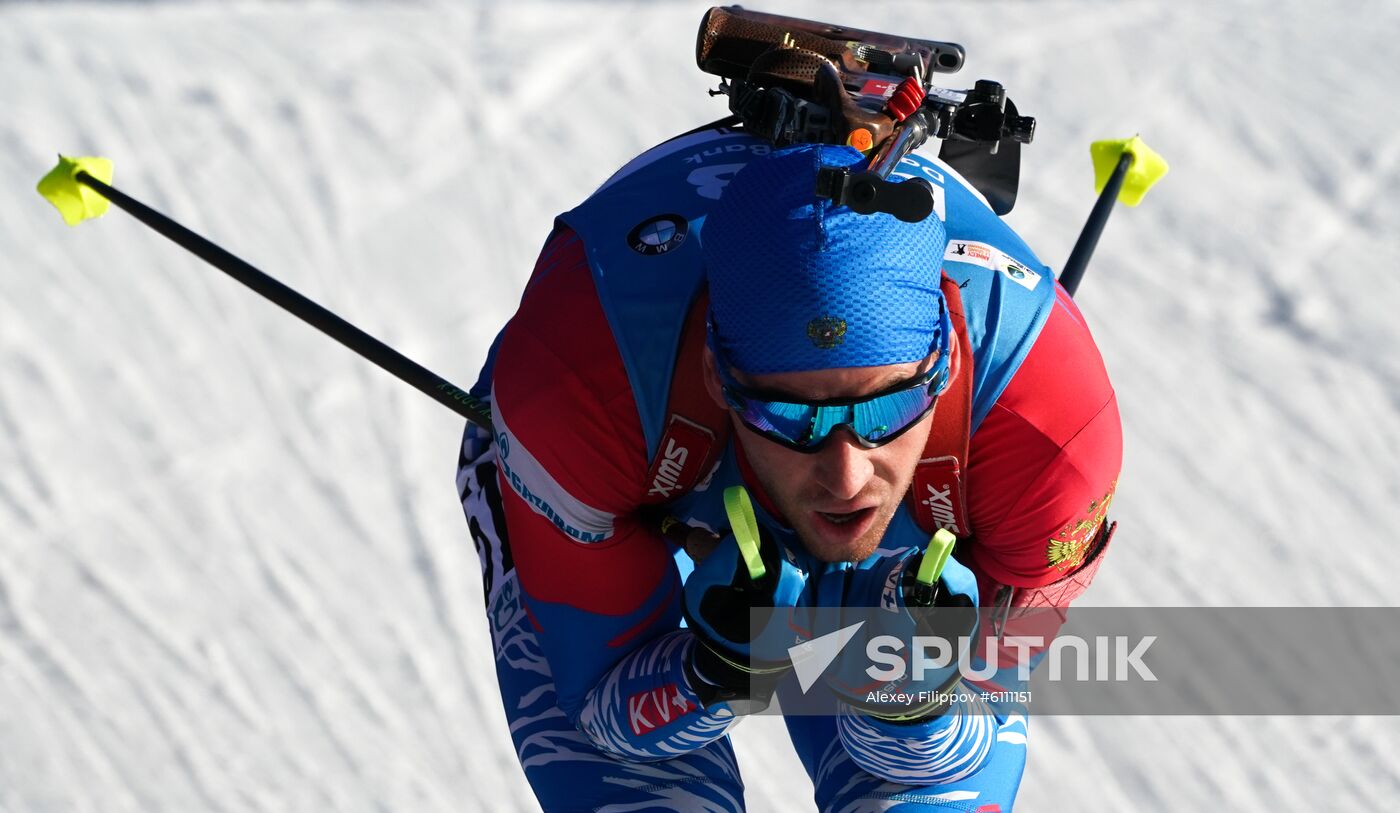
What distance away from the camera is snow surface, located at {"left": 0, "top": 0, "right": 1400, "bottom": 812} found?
333cm

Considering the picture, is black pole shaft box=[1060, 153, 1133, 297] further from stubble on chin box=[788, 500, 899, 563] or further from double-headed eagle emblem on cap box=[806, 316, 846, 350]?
double-headed eagle emblem on cap box=[806, 316, 846, 350]

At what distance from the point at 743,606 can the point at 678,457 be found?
0.23m

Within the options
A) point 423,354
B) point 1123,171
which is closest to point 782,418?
point 1123,171

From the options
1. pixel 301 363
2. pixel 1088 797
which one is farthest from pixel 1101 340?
pixel 301 363

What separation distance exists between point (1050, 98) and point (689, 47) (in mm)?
1240

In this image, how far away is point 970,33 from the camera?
5.07m

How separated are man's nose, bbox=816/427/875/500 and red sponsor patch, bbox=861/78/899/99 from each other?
24.7 inches

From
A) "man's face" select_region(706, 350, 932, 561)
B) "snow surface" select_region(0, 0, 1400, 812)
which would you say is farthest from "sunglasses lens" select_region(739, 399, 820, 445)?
"snow surface" select_region(0, 0, 1400, 812)

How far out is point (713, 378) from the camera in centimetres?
189

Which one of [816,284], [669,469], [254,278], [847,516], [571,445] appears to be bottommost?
[847,516]

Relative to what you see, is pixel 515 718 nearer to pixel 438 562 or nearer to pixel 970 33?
pixel 438 562

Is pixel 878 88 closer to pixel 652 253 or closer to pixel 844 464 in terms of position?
pixel 652 253

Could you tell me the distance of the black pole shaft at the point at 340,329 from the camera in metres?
2.68

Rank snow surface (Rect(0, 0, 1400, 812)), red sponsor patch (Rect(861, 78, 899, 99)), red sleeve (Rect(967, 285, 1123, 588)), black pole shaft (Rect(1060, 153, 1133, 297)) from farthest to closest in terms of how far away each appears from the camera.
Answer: snow surface (Rect(0, 0, 1400, 812))
black pole shaft (Rect(1060, 153, 1133, 297))
red sponsor patch (Rect(861, 78, 899, 99))
red sleeve (Rect(967, 285, 1123, 588))
